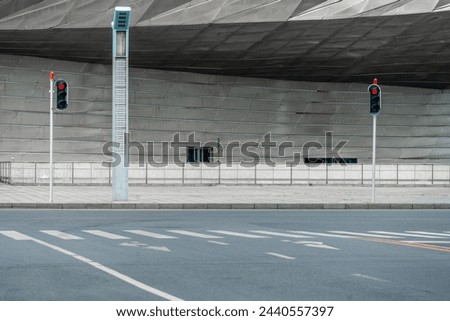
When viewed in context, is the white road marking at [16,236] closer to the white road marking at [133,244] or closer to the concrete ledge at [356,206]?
the white road marking at [133,244]

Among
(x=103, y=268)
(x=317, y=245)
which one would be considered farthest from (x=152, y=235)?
(x=103, y=268)

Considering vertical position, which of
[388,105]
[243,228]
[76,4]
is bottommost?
[243,228]

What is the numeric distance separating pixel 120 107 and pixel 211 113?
1128 inches

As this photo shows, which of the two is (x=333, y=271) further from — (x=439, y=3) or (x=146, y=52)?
(x=146, y=52)

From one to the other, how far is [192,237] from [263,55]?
34791 millimetres

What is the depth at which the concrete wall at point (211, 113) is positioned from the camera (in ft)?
171

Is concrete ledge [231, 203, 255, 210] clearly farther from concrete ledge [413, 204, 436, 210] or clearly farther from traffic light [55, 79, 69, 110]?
traffic light [55, 79, 69, 110]

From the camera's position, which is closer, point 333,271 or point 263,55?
point 333,271

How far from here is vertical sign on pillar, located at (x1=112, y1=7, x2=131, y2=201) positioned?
28.5 metres

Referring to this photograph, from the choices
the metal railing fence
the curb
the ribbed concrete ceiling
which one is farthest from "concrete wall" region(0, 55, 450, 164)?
the curb

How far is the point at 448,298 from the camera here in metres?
9.83

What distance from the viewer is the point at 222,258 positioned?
44.9ft

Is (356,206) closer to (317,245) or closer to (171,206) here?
(171,206)
